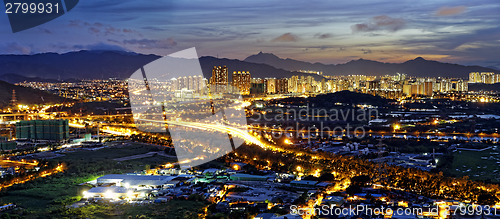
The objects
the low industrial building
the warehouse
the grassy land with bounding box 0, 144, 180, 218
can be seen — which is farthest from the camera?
the warehouse

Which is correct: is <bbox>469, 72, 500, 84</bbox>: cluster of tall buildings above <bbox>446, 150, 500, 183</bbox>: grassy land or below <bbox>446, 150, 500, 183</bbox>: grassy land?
above

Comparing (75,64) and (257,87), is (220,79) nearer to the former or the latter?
(257,87)

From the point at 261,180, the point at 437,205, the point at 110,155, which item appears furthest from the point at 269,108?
the point at 437,205

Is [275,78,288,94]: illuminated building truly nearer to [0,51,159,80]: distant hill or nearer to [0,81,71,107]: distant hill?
[0,51,159,80]: distant hill

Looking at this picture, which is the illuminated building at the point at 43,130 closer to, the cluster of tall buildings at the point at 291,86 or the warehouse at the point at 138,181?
the warehouse at the point at 138,181

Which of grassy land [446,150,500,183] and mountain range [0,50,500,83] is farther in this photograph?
mountain range [0,50,500,83]

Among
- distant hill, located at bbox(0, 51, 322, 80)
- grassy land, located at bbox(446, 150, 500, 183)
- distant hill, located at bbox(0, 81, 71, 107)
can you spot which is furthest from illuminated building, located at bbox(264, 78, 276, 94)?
grassy land, located at bbox(446, 150, 500, 183)

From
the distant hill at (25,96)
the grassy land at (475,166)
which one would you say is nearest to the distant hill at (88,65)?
the distant hill at (25,96)
